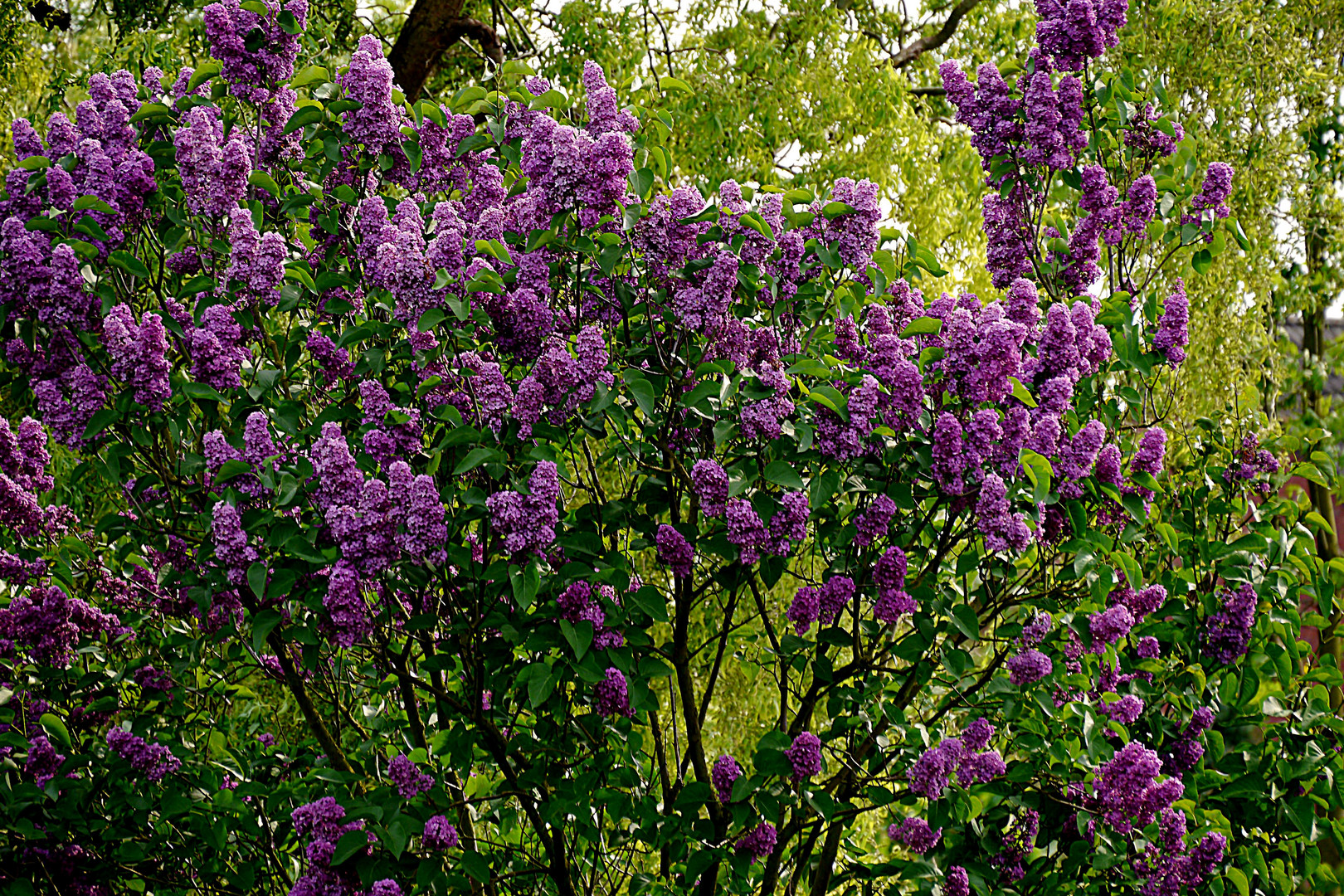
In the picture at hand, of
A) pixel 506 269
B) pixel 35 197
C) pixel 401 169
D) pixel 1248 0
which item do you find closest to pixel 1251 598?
pixel 506 269

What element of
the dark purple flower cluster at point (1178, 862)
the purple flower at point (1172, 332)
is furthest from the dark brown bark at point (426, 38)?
the dark purple flower cluster at point (1178, 862)

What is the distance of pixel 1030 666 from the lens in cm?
244

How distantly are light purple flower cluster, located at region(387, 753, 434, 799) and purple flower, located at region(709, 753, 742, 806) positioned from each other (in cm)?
58

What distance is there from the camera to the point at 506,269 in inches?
95.0

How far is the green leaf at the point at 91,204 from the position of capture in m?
2.52

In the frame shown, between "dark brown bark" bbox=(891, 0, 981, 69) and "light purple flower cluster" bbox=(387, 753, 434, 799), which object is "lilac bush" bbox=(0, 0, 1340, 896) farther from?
"dark brown bark" bbox=(891, 0, 981, 69)

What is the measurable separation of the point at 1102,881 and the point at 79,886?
234 centimetres

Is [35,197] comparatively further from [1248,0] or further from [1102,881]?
[1248,0]

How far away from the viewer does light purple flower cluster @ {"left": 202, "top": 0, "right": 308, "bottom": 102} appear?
2.77 metres

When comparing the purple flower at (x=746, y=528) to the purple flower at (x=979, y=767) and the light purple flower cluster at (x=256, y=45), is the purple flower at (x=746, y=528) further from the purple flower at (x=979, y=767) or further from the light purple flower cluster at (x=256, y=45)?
the light purple flower cluster at (x=256, y=45)

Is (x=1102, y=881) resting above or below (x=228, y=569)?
below

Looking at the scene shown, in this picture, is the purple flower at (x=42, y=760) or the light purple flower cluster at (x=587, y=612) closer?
the light purple flower cluster at (x=587, y=612)

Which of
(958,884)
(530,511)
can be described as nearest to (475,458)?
(530,511)

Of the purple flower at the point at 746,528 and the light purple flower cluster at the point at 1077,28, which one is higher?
the light purple flower cluster at the point at 1077,28
